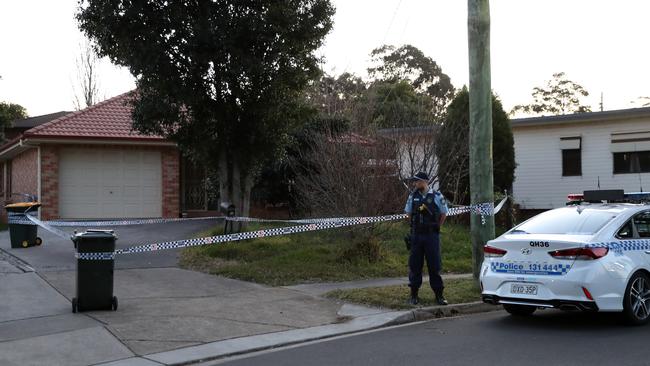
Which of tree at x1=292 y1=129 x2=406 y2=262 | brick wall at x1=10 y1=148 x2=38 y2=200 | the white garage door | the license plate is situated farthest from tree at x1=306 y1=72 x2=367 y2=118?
brick wall at x1=10 y1=148 x2=38 y2=200

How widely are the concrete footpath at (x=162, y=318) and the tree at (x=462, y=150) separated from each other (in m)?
5.69

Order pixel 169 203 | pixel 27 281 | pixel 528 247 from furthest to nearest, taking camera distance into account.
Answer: pixel 169 203 < pixel 27 281 < pixel 528 247

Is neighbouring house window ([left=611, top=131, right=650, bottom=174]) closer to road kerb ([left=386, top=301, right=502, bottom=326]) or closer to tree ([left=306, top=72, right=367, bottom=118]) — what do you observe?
tree ([left=306, top=72, right=367, bottom=118])

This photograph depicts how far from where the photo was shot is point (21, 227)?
1469 centimetres

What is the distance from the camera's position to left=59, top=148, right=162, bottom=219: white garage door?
20719mm

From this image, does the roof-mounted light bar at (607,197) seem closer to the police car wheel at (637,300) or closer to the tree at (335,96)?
the police car wheel at (637,300)

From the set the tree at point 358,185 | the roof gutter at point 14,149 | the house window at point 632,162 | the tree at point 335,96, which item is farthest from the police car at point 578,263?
the roof gutter at point 14,149

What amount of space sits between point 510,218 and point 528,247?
41.2 feet

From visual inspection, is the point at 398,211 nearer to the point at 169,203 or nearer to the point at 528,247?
the point at 528,247

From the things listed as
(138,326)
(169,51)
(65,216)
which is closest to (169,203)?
(65,216)

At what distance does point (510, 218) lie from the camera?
785 inches

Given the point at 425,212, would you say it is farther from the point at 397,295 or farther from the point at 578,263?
the point at 578,263

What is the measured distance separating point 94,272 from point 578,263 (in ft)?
19.7

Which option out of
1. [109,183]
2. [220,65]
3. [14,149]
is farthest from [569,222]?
[14,149]
